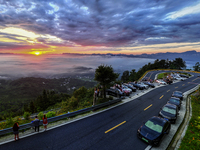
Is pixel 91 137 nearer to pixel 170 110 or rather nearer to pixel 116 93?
pixel 170 110

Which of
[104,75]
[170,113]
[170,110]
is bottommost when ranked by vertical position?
[170,113]

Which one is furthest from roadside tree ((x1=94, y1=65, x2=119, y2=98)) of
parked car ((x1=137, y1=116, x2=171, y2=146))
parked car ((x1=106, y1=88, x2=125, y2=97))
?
parked car ((x1=137, y1=116, x2=171, y2=146))

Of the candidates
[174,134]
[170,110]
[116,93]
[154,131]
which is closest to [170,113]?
[170,110]

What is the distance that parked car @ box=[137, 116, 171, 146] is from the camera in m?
7.23

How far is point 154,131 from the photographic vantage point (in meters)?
7.73

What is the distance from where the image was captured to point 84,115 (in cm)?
1098

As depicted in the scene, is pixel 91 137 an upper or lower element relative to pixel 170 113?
lower

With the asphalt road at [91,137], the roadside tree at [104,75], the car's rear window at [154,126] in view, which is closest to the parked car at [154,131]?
the car's rear window at [154,126]

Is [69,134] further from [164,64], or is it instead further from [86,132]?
[164,64]

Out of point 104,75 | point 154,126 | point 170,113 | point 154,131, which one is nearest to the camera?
point 154,131

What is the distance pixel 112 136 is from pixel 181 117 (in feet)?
32.4

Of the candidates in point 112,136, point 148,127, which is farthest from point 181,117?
point 112,136

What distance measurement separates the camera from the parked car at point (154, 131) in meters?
7.23

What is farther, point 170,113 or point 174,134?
point 170,113
